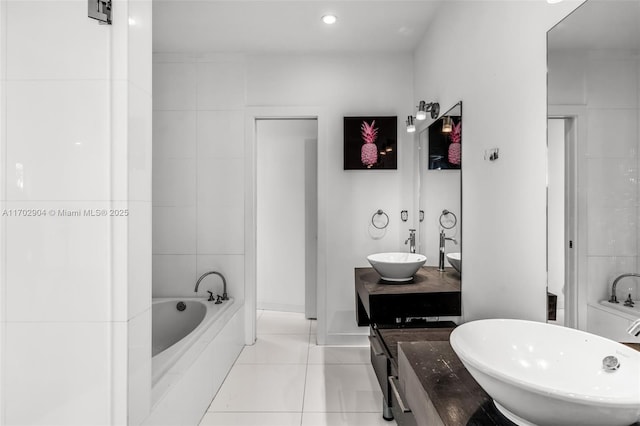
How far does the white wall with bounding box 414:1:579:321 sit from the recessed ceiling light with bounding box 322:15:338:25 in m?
0.81

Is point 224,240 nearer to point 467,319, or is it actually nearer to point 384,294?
point 384,294

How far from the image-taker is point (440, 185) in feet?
8.35

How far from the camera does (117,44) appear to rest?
4.14 ft

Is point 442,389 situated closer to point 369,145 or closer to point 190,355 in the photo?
point 190,355

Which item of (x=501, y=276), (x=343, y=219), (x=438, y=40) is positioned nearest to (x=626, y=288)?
(x=501, y=276)

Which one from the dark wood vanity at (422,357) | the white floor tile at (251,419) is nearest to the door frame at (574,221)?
the dark wood vanity at (422,357)

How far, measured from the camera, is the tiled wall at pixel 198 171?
10.7ft

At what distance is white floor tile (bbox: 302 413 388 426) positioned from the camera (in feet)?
A: 6.77

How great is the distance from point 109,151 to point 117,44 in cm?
38

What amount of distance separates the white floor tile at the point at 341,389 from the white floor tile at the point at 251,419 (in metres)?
0.14

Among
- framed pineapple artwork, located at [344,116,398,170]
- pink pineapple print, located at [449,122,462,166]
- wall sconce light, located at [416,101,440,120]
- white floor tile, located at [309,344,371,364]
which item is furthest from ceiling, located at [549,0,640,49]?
white floor tile, located at [309,344,371,364]

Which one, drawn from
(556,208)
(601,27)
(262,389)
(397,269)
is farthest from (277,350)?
(601,27)

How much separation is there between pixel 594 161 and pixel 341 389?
2084 mm

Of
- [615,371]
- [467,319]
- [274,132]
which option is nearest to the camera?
[615,371]
